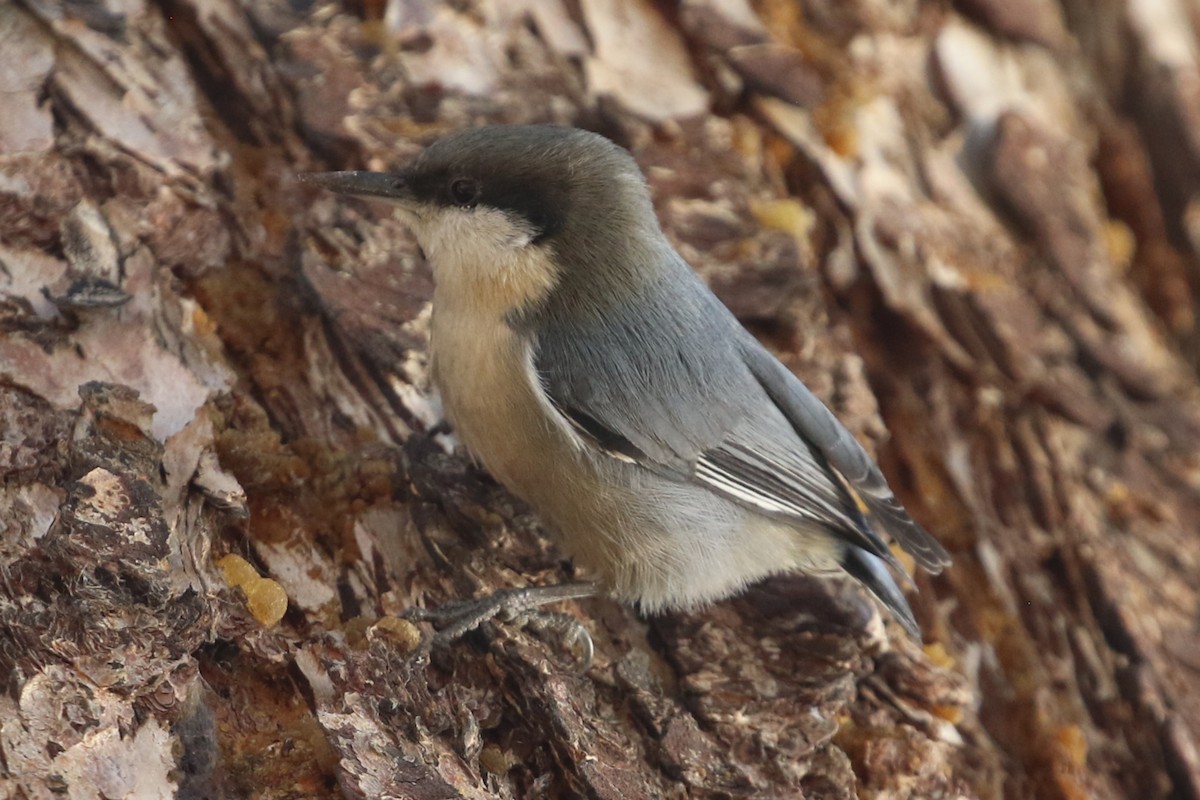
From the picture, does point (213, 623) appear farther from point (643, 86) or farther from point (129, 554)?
point (643, 86)

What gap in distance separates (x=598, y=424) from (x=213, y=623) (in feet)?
2.61

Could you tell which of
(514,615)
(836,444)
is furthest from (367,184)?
(836,444)

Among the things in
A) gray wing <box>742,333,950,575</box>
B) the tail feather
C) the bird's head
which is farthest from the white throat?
the tail feather

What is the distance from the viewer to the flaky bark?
5.38 feet

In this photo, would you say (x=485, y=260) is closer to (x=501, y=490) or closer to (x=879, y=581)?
(x=501, y=490)

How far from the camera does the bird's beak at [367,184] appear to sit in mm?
2250

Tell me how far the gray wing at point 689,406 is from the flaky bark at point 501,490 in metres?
0.22

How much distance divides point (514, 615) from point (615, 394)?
0.47 m

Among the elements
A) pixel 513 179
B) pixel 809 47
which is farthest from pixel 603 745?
pixel 809 47

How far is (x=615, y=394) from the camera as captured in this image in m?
2.14

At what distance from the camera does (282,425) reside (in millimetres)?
2117

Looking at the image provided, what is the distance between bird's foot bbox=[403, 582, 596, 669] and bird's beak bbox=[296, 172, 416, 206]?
85 centimetres

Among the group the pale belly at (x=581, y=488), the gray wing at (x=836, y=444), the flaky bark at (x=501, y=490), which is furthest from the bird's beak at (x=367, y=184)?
the gray wing at (x=836, y=444)

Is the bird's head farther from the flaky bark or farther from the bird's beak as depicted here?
the flaky bark
